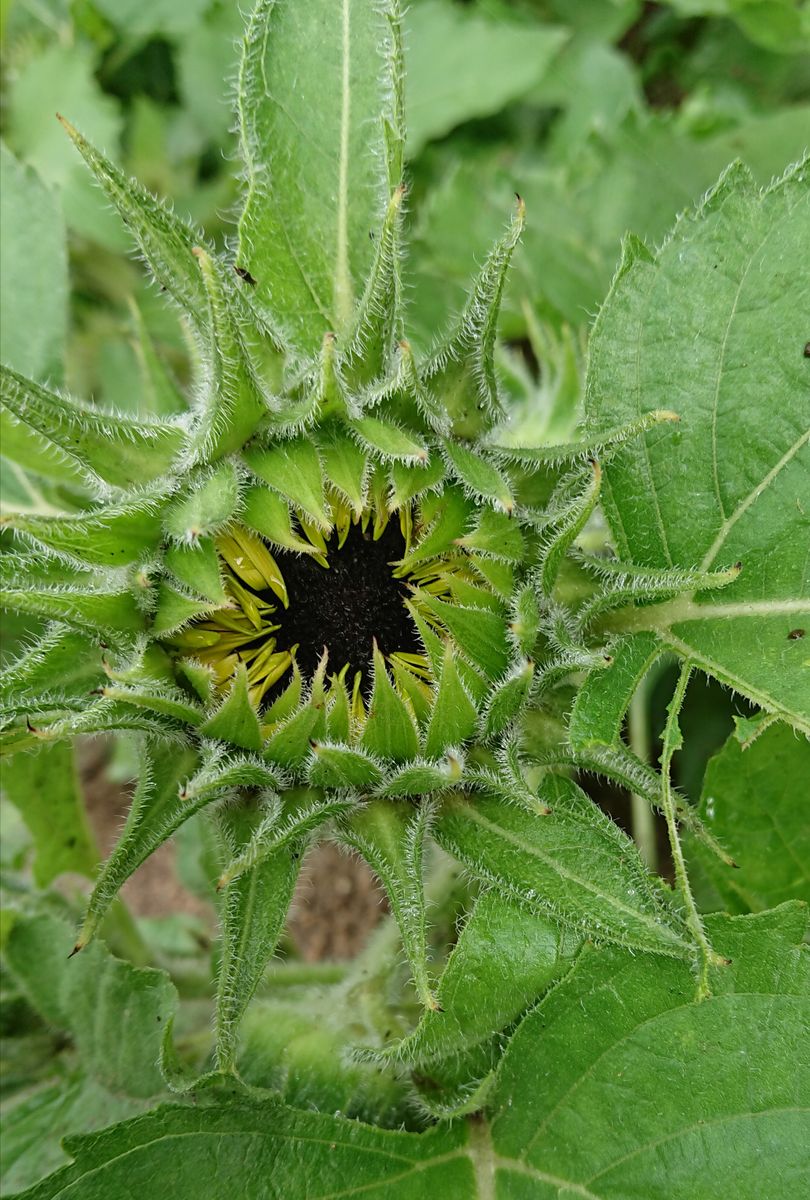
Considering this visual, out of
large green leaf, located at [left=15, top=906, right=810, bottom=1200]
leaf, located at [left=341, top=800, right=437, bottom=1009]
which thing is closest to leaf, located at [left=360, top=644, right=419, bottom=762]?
leaf, located at [left=341, top=800, right=437, bottom=1009]

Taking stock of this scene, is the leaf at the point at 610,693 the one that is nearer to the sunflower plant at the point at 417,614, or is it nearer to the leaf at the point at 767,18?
the sunflower plant at the point at 417,614

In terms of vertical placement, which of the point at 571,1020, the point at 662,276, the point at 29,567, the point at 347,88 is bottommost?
the point at 571,1020

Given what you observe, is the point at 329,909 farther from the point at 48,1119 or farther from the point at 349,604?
the point at 349,604

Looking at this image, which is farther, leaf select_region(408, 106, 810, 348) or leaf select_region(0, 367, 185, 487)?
leaf select_region(408, 106, 810, 348)

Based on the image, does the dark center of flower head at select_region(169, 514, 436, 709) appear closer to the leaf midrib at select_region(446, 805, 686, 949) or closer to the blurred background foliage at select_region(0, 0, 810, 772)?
the leaf midrib at select_region(446, 805, 686, 949)

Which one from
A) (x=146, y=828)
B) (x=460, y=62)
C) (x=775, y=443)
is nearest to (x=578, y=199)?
(x=460, y=62)

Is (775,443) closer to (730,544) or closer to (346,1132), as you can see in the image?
(730,544)
